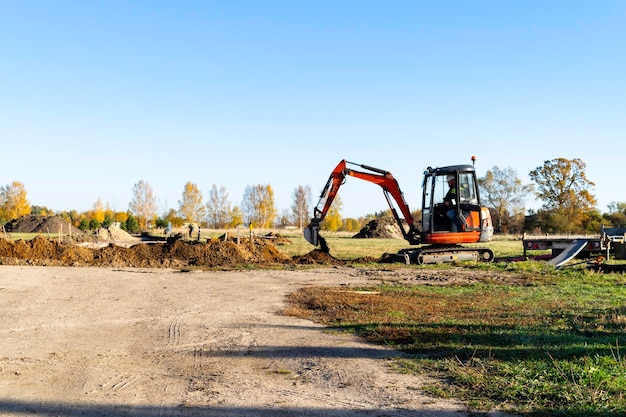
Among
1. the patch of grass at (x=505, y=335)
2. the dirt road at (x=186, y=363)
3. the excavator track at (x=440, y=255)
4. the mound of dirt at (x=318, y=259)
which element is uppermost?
the excavator track at (x=440, y=255)

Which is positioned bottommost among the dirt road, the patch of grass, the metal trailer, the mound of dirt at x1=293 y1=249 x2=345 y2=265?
the dirt road

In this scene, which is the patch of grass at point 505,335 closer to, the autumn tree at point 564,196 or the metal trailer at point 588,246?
the metal trailer at point 588,246

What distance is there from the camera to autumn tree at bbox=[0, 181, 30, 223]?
302 ft

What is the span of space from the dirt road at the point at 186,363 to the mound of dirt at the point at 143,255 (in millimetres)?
10793

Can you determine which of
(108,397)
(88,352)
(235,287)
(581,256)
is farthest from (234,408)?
(581,256)

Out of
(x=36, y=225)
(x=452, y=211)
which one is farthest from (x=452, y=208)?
(x=36, y=225)

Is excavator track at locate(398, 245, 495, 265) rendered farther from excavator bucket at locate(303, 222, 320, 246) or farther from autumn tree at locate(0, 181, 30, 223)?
autumn tree at locate(0, 181, 30, 223)

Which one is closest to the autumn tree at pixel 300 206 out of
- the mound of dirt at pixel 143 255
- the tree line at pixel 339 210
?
the tree line at pixel 339 210

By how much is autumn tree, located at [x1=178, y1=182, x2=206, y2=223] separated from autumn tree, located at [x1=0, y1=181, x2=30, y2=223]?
25.8 metres

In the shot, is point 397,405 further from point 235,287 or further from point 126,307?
point 235,287

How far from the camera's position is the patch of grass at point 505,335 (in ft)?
19.9

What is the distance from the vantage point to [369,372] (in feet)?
23.6

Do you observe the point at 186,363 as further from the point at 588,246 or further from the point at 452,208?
the point at 588,246

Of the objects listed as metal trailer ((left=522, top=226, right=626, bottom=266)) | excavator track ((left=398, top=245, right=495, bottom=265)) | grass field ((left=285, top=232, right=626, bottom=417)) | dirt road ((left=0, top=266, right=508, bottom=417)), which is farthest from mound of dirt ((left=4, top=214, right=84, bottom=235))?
grass field ((left=285, top=232, right=626, bottom=417))
